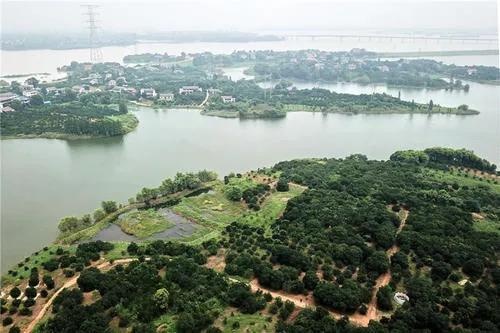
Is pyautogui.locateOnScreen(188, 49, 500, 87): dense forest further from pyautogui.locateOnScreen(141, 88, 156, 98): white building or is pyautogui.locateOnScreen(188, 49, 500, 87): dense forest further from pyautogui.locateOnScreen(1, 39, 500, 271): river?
pyautogui.locateOnScreen(141, 88, 156, 98): white building

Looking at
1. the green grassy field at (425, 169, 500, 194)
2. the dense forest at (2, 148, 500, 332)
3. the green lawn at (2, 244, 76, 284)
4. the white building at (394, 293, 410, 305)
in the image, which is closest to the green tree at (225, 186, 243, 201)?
the dense forest at (2, 148, 500, 332)

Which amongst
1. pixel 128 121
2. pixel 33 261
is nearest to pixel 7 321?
pixel 33 261

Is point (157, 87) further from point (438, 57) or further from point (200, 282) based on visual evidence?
point (438, 57)

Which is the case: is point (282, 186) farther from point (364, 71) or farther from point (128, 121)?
point (364, 71)

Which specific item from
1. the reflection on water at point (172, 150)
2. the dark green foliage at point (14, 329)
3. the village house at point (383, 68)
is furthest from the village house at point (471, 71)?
the dark green foliage at point (14, 329)

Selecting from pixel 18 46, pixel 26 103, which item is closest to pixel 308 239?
pixel 26 103

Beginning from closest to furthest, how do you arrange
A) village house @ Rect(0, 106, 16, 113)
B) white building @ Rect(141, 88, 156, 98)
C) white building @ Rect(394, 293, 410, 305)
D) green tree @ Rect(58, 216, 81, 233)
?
white building @ Rect(394, 293, 410, 305), green tree @ Rect(58, 216, 81, 233), village house @ Rect(0, 106, 16, 113), white building @ Rect(141, 88, 156, 98)
